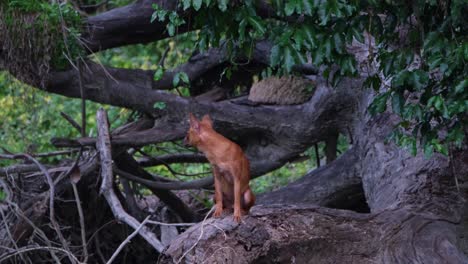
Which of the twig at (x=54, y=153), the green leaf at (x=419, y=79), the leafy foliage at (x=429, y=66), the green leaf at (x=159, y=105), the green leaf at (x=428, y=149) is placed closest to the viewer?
the leafy foliage at (x=429, y=66)

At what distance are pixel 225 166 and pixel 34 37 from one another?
2436 mm

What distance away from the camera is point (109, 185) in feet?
18.8

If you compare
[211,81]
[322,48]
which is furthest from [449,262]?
[211,81]

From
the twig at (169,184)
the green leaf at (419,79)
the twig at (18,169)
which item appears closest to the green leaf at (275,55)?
the green leaf at (419,79)

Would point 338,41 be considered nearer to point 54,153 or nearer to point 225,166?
point 225,166

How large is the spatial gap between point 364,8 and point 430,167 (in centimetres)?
179

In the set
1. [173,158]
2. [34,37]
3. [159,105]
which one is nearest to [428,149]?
[159,105]

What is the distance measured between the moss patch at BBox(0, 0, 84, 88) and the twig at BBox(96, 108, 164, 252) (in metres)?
0.72

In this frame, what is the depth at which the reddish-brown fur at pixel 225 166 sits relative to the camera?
4883 millimetres

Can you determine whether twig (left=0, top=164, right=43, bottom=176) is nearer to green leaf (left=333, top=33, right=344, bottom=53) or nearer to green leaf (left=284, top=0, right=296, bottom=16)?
green leaf (left=333, top=33, right=344, bottom=53)

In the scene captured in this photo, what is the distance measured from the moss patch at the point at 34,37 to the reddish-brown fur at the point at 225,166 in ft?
6.45

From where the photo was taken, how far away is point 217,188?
5.05 metres

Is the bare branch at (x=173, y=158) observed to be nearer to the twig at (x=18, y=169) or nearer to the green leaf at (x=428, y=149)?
the twig at (x=18, y=169)

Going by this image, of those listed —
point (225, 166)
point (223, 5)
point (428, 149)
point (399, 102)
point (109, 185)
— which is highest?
point (223, 5)
